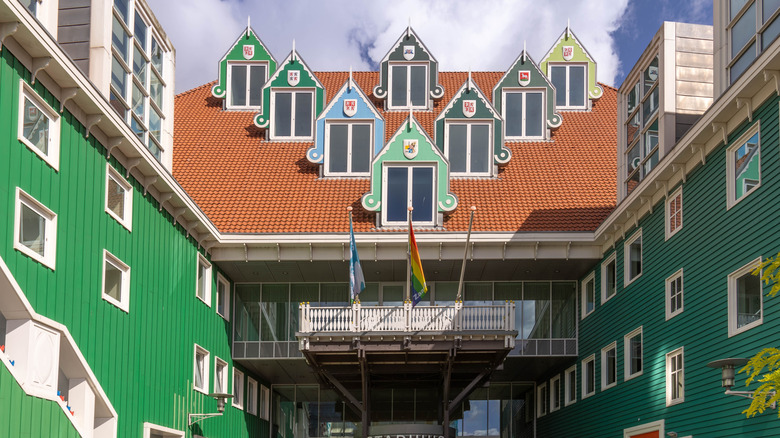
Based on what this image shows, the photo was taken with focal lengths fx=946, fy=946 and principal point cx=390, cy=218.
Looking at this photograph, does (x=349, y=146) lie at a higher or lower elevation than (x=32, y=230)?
higher

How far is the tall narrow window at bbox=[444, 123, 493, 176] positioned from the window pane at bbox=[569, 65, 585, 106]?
19.8 ft

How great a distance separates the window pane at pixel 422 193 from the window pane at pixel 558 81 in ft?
29.1

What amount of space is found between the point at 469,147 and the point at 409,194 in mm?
3231

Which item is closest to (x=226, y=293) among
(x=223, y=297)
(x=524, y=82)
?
(x=223, y=297)

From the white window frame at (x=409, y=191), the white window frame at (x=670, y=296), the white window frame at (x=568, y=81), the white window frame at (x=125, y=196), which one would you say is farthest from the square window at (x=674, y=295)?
the white window frame at (x=568, y=81)

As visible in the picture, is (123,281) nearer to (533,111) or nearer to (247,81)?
(247,81)

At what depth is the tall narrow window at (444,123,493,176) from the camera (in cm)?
2859

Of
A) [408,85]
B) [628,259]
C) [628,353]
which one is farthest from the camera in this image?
[408,85]

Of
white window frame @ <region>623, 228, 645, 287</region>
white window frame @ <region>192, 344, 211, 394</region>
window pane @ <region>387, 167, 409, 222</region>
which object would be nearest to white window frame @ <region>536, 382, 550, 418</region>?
window pane @ <region>387, 167, 409, 222</region>

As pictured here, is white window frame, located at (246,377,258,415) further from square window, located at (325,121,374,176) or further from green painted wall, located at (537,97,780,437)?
green painted wall, located at (537,97,780,437)

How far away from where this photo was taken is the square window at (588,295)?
25391mm

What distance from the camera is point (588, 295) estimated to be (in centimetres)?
Result: 2602

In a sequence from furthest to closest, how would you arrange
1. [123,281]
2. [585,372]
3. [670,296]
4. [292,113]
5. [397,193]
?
[292,113] < [397,193] < [585,372] < [670,296] < [123,281]

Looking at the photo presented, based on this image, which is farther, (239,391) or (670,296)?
(239,391)
